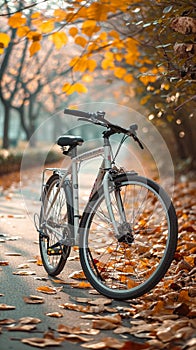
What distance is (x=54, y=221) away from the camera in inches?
240

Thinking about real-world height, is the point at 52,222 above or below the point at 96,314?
above

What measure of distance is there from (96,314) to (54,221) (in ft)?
4.75

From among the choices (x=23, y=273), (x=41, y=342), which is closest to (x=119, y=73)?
(x=23, y=273)

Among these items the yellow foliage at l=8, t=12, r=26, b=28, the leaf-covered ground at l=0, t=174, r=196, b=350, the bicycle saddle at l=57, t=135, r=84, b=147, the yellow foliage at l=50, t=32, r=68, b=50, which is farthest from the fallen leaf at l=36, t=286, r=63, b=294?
the yellow foliage at l=50, t=32, r=68, b=50

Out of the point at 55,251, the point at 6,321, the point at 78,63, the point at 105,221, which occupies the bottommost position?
the point at 6,321

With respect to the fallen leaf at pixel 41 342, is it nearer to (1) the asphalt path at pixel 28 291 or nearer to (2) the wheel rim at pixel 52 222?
(1) the asphalt path at pixel 28 291

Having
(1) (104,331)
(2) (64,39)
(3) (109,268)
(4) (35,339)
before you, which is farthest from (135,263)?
(2) (64,39)

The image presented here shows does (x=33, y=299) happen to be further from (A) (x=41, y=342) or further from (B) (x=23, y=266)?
(B) (x=23, y=266)

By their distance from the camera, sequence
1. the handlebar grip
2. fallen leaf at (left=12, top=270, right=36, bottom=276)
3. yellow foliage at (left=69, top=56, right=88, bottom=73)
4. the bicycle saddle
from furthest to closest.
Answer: yellow foliage at (left=69, top=56, right=88, bottom=73)
fallen leaf at (left=12, top=270, right=36, bottom=276)
the bicycle saddle
the handlebar grip

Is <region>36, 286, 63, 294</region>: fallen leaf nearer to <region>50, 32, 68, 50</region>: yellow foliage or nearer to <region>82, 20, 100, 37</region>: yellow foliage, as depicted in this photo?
<region>82, 20, 100, 37</region>: yellow foliage

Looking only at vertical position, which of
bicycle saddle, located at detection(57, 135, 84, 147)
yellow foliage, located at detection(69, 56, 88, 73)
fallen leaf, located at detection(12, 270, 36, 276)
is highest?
yellow foliage, located at detection(69, 56, 88, 73)

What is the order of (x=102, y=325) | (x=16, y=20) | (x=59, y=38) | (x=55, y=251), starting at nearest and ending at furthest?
(x=102, y=325) → (x=55, y=251) → (x=16, y=20) → (x=59, y=38)

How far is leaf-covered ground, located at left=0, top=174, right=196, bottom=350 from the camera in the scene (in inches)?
162

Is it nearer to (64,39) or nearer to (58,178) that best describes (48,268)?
(58,178)
